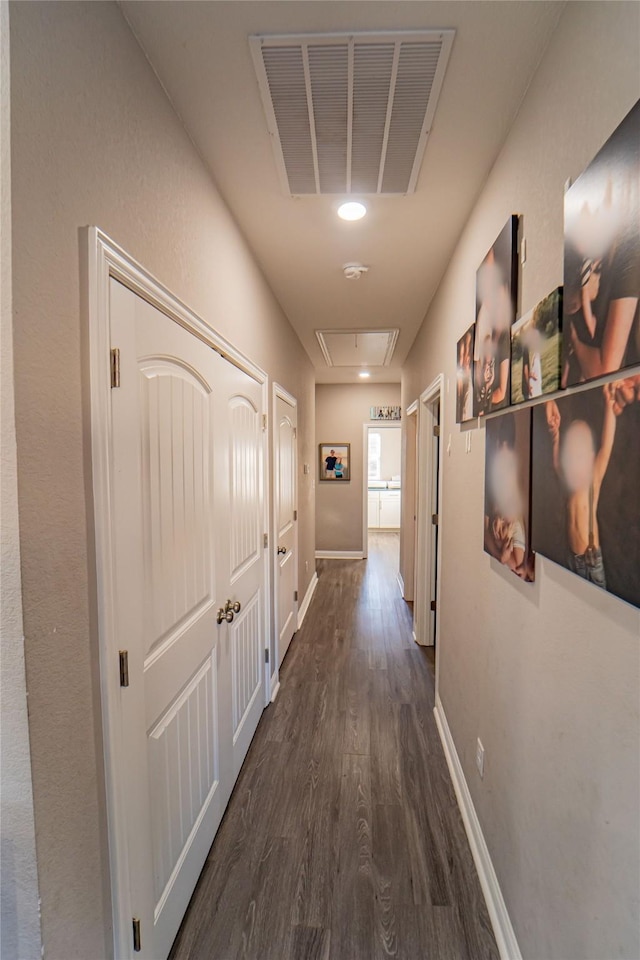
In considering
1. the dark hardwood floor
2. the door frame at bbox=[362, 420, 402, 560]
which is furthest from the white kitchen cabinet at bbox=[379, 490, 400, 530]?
the dark hardwood floor

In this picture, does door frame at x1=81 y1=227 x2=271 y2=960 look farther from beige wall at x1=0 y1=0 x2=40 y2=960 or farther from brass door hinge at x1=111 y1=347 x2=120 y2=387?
beige wall at x1=0 y1=0 x2=40 y2=960

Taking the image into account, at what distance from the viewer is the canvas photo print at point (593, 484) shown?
69 centimetres

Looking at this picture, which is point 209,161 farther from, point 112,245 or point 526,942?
point 526,942

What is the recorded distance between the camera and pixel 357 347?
13.5ft

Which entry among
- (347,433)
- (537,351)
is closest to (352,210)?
(537,351)

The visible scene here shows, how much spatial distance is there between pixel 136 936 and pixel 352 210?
2.57 m

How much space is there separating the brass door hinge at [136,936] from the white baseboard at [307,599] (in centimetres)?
273

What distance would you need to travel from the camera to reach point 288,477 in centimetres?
333

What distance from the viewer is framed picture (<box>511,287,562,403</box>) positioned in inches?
37.9

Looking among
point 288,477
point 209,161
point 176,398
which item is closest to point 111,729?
point 176,398

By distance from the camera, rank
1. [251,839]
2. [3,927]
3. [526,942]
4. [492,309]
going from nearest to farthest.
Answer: [3,927]
[526,942]
[492,309]
[251,839]

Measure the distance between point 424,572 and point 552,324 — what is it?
2.60 meters

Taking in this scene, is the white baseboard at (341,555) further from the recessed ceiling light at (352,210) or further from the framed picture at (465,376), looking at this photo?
the recessed ceiling light at (352,210)

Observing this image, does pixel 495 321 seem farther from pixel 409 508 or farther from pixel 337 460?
pixel 337 460
